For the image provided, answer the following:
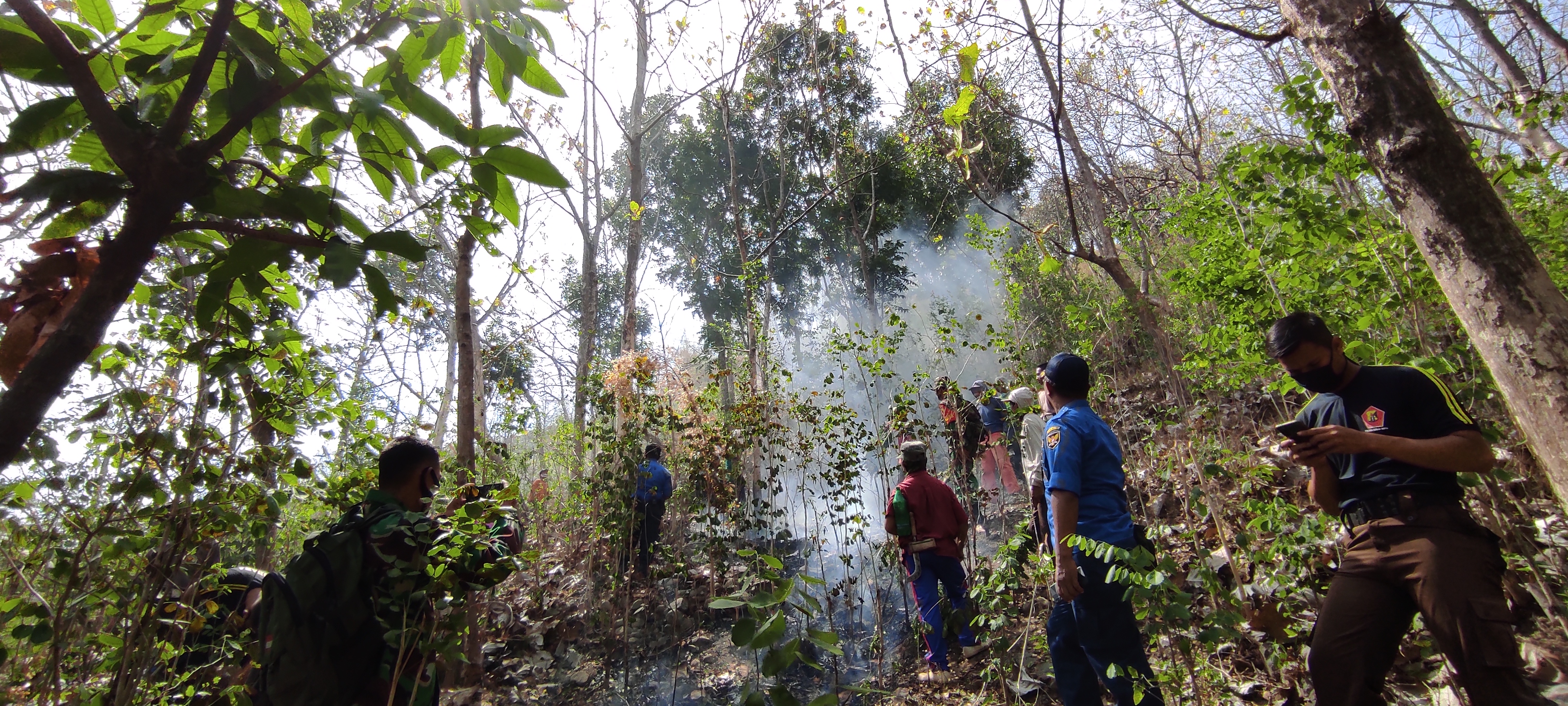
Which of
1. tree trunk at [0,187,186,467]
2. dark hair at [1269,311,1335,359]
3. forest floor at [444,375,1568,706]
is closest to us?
tree trunk at [0,187,186,467]

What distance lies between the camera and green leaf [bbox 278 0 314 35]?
3.81 feet

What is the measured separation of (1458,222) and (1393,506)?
3.02 feet

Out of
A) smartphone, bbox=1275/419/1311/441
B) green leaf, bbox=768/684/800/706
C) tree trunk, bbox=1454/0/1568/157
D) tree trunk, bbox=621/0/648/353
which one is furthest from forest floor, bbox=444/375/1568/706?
tree trunk, bbox=1454/0/1568/157

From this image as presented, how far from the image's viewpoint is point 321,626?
1921 mm

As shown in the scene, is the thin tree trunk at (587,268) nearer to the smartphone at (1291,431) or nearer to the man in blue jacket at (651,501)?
the man in blue jacket at (651,501)

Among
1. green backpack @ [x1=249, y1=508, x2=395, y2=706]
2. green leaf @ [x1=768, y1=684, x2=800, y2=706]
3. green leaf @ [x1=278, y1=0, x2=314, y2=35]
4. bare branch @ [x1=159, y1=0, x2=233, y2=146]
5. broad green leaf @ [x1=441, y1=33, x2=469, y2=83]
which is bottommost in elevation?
green leaf @ [x1=768, y1=684, x2=800, y2=706]

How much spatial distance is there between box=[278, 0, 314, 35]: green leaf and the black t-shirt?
2976 millimetres

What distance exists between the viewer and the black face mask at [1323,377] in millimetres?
2287

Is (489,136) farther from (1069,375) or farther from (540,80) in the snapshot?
(1069,375)

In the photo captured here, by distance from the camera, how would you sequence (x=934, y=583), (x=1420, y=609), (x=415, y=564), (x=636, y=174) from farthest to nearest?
1. (x=636, y=174)
2. (x=934, y=583)
3. (x=1420, y=609)
4. (x=415, y=564)

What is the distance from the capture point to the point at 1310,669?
2.17m

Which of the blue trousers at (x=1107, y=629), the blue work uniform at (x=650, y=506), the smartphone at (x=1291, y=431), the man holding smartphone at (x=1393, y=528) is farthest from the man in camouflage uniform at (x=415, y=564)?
the blue work uniform at (x=650, y=506)

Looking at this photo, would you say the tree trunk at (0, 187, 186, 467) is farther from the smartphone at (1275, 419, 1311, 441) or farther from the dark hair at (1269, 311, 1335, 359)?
the dark hair at (1269, 311, 1335, 359)

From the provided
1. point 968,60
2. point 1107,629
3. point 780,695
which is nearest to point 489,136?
point 780,695
